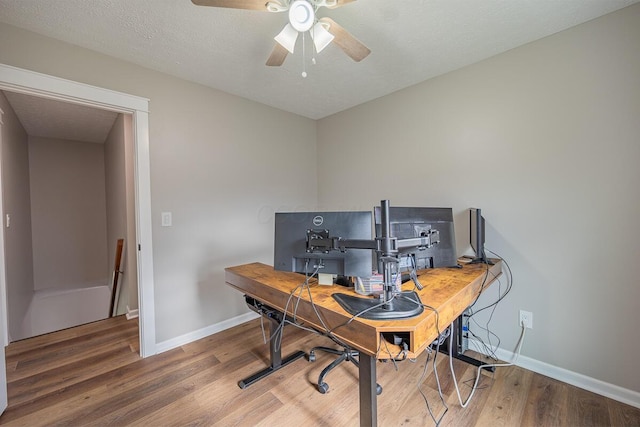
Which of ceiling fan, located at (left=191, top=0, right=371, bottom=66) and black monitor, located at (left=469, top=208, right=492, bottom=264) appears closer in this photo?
ceiling fan, located at (left=191, top=0, right=371, bottom=66)

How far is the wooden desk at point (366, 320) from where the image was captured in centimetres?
98

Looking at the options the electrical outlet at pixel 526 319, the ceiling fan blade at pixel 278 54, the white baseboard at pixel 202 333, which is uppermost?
the ceiling fan blade at pixel 278 54

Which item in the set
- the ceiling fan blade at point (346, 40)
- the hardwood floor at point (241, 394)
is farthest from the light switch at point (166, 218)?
the ceiling fan blade at point (346, 40)

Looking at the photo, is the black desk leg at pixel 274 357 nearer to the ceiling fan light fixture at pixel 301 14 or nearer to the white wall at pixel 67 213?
the ceiling fan light fixture at pixel 301 14

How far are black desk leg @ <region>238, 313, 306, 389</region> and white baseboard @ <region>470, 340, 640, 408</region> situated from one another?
5.43 feet

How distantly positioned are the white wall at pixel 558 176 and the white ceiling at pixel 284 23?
0.23 metres

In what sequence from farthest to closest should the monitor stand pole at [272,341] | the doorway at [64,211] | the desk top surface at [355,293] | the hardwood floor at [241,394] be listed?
the doorway at [64,211] < the monitor stand pole at [272,341] < the hardwood floor at [241,394] < the desk top surface at [355,293]

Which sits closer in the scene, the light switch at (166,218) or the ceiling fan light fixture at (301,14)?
the ceiling fan light fixture at (301,14)

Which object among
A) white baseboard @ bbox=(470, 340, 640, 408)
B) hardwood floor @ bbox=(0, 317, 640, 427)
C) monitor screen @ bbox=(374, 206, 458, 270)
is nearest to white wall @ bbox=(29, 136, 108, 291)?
hardwood floor @ bbox=(0, 317, 640, 427)

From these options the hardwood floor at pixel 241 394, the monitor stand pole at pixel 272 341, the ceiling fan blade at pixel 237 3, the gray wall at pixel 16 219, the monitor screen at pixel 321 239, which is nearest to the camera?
the ceiling fan blade at pixel 237 3

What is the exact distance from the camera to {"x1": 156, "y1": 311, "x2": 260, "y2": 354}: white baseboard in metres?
2.26

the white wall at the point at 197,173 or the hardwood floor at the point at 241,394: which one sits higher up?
the white wall at the point at 197,173

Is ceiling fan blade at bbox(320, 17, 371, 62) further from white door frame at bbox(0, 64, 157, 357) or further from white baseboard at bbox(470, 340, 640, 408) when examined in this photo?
white baseboard at bbox(470, 340, 640, 408)

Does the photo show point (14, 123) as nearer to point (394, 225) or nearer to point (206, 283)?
point (206, 283)
